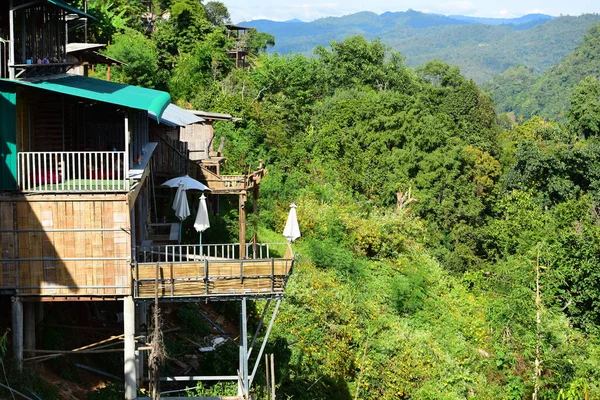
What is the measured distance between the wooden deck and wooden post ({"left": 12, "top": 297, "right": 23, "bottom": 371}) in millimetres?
2086

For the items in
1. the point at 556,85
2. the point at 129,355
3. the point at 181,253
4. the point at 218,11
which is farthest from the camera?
the point at 556,85

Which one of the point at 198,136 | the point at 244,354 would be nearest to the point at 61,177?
the point at 244,354

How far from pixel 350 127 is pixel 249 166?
30.4 ft

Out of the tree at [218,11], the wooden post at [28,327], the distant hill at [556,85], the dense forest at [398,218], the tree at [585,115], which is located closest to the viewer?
the wooden post at [28,327]

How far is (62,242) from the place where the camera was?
1441 cm

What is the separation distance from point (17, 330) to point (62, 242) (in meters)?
1.83

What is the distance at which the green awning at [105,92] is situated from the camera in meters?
14.6

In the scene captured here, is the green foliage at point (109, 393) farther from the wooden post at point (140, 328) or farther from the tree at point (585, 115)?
the tree at point (585, 115)

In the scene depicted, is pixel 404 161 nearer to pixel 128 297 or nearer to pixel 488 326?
pixel 488 326

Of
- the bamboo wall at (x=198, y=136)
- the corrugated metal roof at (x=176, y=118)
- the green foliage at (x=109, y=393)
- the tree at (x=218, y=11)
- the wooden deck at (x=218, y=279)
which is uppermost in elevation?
the tree at (x=218, y=11)

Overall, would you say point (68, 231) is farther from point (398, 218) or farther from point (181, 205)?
point (398, 218)

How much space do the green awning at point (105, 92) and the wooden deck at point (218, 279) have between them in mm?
3051

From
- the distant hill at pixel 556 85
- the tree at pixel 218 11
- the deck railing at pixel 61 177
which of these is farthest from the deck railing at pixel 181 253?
the distant hill at pixel 556 85

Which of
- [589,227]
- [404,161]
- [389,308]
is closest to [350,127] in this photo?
[404,161]
